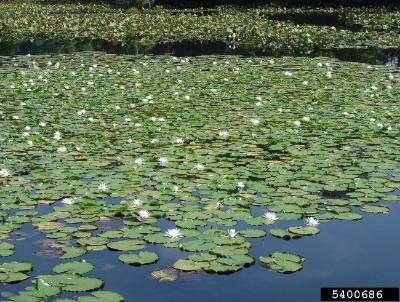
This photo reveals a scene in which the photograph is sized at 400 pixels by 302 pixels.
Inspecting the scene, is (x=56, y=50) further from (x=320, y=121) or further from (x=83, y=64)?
(x=320, y=121)

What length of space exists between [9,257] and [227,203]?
219 centimetres

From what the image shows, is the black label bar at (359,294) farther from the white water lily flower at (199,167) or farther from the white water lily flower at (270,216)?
the white water lily flower at (199,167)

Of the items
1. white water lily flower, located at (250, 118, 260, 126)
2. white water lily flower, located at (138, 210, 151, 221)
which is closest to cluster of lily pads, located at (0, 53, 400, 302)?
white water lily flower, located at (138, 210, 151, 221)

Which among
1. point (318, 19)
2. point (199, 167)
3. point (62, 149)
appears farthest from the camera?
point (318, 19)

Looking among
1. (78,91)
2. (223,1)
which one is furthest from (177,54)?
(223,1)

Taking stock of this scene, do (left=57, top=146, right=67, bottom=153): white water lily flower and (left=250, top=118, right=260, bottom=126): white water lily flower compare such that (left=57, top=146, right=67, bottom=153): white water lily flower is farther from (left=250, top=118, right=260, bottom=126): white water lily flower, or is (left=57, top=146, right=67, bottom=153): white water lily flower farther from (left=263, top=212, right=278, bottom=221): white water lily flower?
(left=263, top=212, right=278, bottom=221): white water lily flower

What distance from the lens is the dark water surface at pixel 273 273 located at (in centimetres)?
415

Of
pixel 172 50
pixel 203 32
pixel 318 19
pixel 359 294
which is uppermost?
pixel 318 19

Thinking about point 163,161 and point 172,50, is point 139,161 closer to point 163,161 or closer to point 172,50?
point 163,161

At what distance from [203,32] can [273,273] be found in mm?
20043

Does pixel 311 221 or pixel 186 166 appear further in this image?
pixel 186 166

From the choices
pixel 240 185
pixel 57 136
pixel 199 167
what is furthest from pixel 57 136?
pixel 240 185

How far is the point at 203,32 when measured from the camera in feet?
77.1

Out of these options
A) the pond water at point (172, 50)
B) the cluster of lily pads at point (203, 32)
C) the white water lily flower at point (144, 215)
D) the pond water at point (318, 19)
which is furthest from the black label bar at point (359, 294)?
the pond water at point (318, 19)
